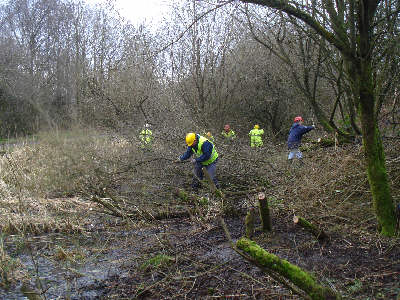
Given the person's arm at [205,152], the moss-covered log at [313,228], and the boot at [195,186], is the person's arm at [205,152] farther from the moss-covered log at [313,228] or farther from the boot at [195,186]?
the moss-covered log at [313,228]

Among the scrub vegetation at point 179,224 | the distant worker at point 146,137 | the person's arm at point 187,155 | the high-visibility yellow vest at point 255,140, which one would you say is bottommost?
the scrub vegetation at point 179,224

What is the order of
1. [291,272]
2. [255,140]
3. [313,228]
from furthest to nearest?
[255,140]
[313,228]
[291,272]

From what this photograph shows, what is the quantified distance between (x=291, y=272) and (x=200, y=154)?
5.39 metres

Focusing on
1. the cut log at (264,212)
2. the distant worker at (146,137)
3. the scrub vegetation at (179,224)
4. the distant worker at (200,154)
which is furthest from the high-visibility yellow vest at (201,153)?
the cut log at (264,212)

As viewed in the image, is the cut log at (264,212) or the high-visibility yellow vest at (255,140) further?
the high-visibility yellow vest at (255,140)

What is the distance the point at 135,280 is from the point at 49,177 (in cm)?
509

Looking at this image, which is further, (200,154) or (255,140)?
(255,140)

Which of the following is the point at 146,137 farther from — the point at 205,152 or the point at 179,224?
the point at 179,224

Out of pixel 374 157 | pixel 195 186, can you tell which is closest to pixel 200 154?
pixel 195 186

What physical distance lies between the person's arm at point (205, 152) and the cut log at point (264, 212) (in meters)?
2.97

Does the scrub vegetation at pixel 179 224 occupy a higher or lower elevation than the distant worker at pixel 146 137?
lower

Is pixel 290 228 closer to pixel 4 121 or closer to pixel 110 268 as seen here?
pixel 110 268

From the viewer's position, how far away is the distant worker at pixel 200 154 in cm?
789

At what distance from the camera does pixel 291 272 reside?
2770mm
